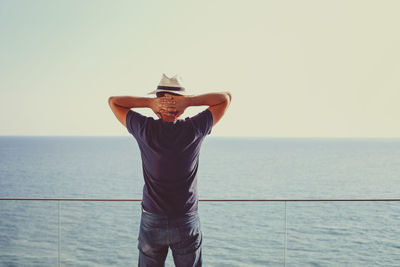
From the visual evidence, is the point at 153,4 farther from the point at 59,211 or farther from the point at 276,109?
the point at 59,211

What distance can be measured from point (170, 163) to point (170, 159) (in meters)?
0.02

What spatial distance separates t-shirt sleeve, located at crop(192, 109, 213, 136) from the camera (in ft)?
6.33

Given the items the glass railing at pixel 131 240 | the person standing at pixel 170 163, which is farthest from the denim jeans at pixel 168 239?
the glass railing at pixel 131 240

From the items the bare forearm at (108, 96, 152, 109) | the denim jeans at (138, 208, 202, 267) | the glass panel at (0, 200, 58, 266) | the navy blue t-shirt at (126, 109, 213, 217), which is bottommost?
the glass panel at (0, 200, 58, 266)

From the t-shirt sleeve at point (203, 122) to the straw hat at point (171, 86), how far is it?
0.15 metres

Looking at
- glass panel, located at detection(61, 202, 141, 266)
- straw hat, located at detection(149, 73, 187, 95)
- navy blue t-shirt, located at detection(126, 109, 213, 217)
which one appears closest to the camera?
navy blue t-shirt, located at detection(126, 109, 213, 217)

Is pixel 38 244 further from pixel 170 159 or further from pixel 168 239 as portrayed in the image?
pixel 170 159

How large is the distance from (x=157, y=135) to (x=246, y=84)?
8351 centimetres

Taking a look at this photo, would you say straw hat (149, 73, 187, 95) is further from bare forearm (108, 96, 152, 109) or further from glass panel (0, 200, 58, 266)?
glass panel (0, 200, 58, 266)

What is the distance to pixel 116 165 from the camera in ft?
190

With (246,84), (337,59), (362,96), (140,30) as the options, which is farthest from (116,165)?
(362,96)

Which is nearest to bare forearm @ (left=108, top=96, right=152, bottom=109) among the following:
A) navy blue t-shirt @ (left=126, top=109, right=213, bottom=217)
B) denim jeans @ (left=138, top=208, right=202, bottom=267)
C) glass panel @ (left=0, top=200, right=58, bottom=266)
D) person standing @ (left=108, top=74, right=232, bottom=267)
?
person standing @ (left=108, top=74, right=232, bottom=267)

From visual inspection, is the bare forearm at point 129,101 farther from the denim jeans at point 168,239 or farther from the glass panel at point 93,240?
the glass panel at point 93,240

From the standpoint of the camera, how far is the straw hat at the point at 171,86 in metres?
2.00
